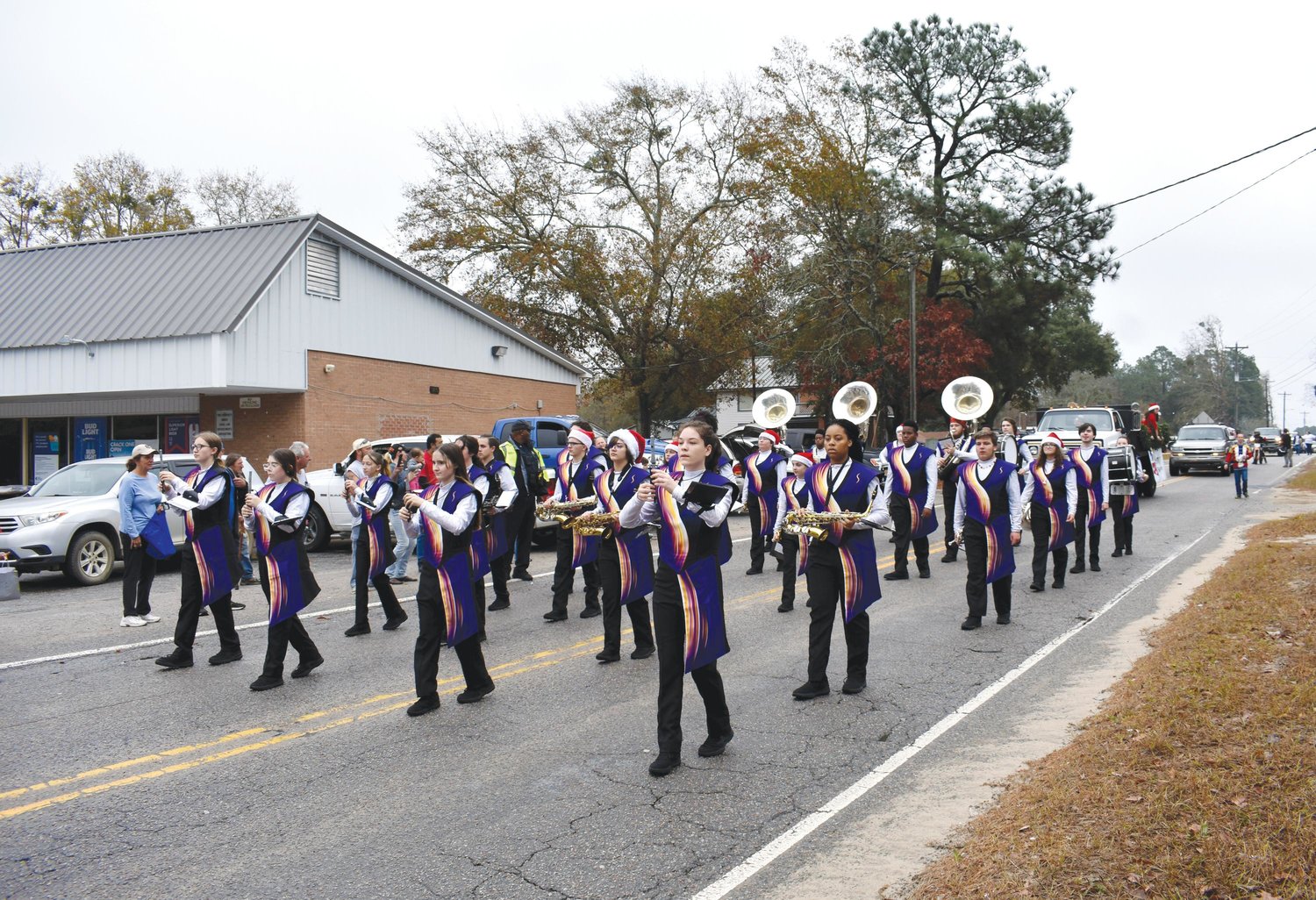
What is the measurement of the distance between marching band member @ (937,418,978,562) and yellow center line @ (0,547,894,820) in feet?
15.5

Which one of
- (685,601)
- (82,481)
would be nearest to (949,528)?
(685,601)

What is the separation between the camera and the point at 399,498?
1084cm

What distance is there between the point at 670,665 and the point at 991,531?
16.3 feet

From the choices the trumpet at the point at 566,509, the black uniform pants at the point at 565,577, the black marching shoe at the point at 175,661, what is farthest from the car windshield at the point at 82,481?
the trumpet at the point at 566,509

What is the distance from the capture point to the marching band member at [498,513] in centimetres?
938

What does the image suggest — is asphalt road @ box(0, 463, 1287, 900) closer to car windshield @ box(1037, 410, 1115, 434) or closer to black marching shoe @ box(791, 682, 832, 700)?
black marching shoe @ box(791, 682, 832, 700)

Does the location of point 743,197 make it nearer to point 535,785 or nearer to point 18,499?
point 18,499

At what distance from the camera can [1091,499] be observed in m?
13.0

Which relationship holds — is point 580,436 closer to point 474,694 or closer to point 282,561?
point 282,561

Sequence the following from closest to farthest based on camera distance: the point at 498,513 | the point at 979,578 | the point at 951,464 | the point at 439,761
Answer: the point at 439,761 < the point at 979,578 < the point at 498,513 < the point at 951,464

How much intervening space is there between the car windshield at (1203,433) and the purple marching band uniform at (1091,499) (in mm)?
25920

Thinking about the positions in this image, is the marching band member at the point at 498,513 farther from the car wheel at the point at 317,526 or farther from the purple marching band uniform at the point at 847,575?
the car wheel at the point at 317,526

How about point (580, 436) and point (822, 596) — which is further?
point (580, 436)

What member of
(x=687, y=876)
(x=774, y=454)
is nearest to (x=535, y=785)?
(x=687, y=876)
